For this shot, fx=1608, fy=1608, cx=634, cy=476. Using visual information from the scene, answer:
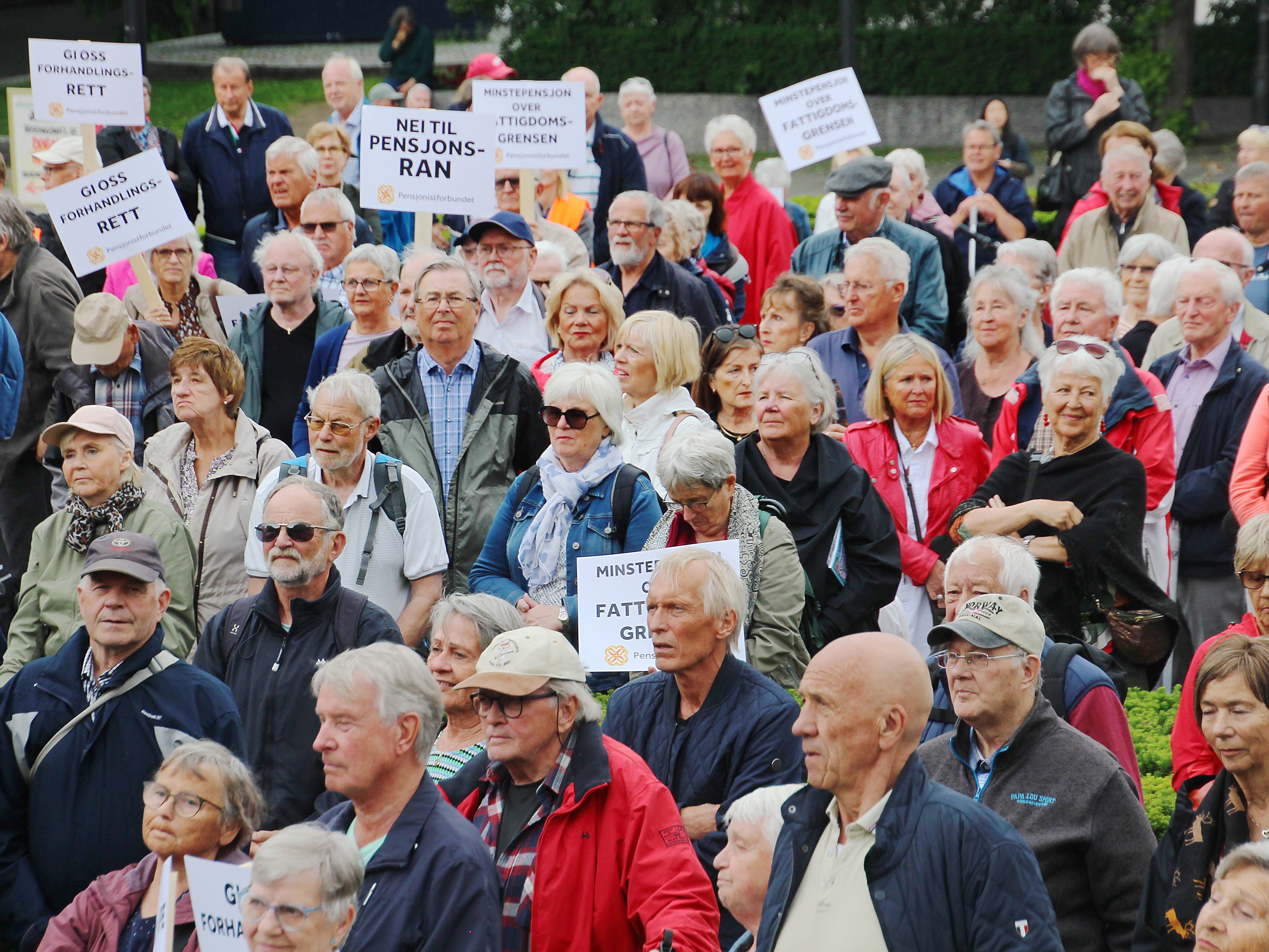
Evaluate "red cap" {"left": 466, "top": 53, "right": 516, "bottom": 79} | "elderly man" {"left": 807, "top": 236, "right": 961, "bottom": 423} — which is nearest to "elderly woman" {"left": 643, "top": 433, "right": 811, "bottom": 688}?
"elderly man" {"left": 807, "top": 236, "right": 961, "bottom": 423}

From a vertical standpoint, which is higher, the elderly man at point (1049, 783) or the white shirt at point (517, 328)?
Result: the white shirt at point (517, 328)

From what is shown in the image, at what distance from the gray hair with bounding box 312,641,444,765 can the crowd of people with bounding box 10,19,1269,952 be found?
0.6 inches

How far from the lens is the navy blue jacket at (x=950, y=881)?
372cm

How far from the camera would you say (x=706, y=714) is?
Result: 5.20 m

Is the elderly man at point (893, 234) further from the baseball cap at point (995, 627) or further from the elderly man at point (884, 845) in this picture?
the elderly man at point (884, 845)

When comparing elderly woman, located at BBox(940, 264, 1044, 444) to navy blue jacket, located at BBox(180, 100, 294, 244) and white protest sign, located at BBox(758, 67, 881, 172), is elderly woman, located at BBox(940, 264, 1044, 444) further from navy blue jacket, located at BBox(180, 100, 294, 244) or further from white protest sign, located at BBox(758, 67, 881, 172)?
navy blue jacket, located at BBox(180, 100, 294, 244)

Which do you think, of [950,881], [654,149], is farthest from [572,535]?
[654,149]

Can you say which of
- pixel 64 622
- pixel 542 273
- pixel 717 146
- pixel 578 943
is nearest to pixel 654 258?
pixel 542 273

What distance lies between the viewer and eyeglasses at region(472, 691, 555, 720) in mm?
4617

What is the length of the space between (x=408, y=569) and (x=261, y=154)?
660cm

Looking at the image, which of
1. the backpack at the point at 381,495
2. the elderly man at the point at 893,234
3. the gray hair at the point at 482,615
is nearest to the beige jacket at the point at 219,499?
the backpack at the point at 381,495

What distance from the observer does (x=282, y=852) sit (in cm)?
397

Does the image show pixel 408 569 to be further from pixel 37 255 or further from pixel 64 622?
pixel 37 255

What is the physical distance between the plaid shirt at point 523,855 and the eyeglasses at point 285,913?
683 mm
